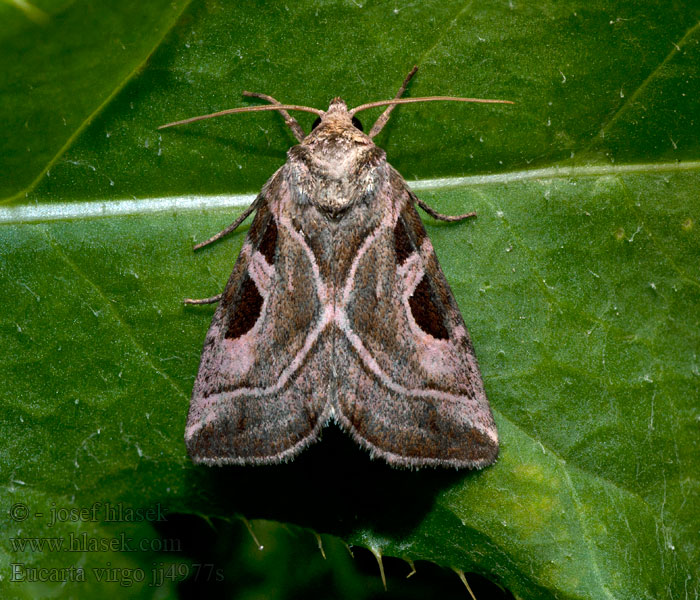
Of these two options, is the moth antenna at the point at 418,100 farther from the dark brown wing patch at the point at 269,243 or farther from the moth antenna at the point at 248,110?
the dark brown wing patch at the point at 269,243

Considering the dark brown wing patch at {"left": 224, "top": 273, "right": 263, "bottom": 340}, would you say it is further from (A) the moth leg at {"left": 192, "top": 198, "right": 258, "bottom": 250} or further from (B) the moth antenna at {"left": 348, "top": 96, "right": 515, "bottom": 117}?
(B) the moth antenna at {"left": 348, "top": 96, "right": 515, "bottom": 117}

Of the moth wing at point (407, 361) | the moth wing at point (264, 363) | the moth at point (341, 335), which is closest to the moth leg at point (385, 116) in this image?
the moth at point (341, 335)

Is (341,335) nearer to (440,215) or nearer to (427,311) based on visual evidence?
(427,311)

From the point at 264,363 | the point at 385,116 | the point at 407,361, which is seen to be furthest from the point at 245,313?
the point at 385,116

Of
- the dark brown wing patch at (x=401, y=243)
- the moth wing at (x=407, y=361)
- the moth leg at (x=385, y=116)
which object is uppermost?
the moth leg at (x=385, y=116)

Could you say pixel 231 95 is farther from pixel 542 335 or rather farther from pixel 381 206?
pixel 542 335

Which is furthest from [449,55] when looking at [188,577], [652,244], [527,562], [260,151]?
[188,577]
